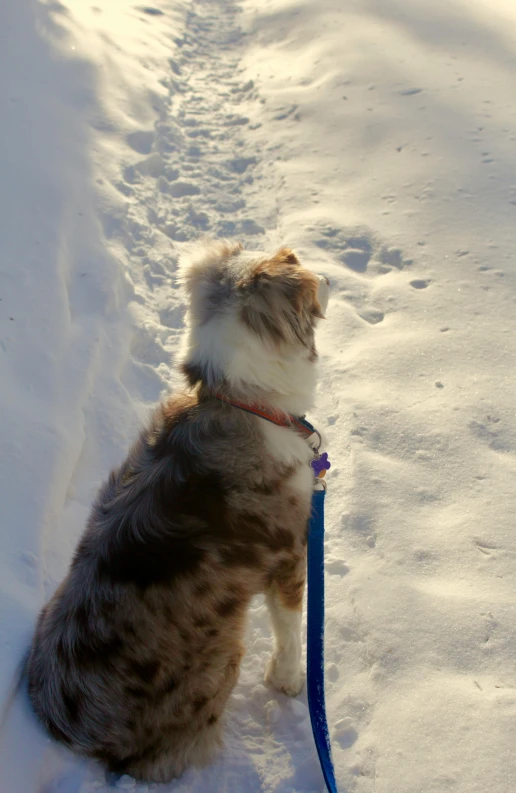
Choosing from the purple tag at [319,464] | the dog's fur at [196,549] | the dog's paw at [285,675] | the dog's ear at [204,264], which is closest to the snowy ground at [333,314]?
the dog's paw at [285,675]

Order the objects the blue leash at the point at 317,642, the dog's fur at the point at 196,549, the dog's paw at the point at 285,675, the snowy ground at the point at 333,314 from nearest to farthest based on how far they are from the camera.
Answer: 1. the dog's fur at the point at 196,549
2. the blue leash at the point at 317,642
3. the snowy ground at the point at 333,314
4. the dog's paw at the point at 285,675

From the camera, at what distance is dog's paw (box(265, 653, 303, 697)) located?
8.83ft

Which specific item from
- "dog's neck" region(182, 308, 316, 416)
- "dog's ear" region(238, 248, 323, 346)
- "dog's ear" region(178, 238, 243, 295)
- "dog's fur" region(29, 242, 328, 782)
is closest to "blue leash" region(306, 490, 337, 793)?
"dog's fur" region(29, 242, 328, 782)

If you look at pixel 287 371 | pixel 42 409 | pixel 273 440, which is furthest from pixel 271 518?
pixel 42 409

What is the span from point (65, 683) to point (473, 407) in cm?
270

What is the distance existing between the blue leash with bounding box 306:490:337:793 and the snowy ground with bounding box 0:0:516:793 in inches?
7.6

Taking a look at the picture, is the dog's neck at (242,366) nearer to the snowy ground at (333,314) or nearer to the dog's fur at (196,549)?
the dog's fur at (196,549)

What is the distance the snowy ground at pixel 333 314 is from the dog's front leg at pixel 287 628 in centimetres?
9

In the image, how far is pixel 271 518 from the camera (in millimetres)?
2457

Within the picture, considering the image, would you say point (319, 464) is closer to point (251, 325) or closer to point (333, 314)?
point (251, 325)

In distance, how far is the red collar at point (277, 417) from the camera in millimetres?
2467

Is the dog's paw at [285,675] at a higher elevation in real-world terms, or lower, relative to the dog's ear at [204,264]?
lower

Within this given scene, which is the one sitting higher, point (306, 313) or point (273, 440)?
point (306, 313)

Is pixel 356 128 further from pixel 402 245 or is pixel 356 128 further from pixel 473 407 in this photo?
pixel 473 407
